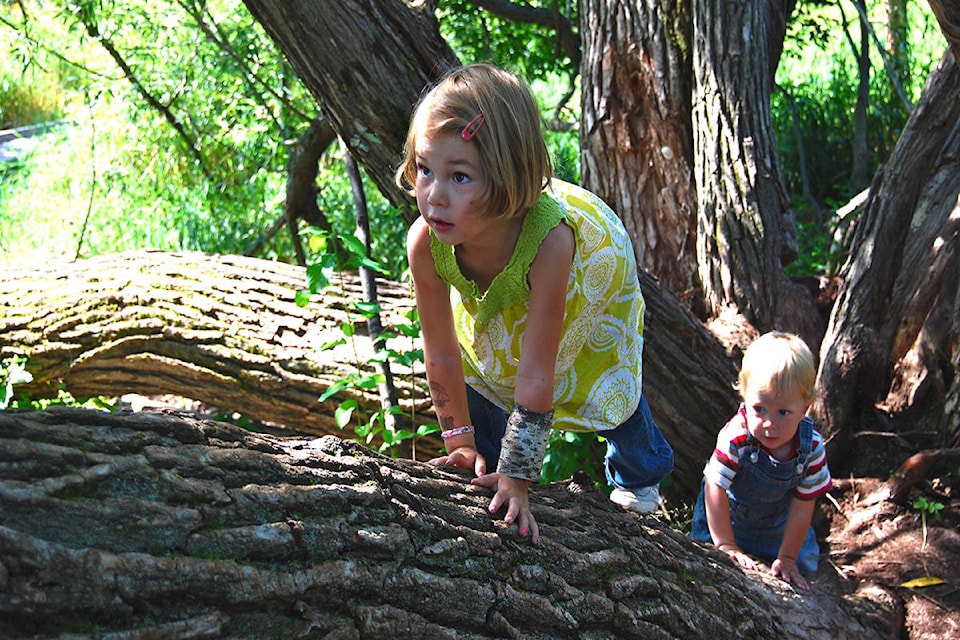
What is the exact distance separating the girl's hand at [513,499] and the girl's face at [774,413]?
105 centimetres

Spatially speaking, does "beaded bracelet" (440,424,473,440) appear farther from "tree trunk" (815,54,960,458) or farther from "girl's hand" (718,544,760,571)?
"tree trunk" (815,54,960,458)

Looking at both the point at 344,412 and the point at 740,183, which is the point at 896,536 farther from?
the point at 344,412

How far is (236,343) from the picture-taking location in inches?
155

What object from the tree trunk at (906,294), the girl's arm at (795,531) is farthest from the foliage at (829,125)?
the girl's arm at (795,531)

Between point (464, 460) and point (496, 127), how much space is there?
0.85m

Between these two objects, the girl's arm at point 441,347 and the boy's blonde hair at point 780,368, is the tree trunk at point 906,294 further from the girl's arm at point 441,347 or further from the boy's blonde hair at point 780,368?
the girl's arm at point 441,347

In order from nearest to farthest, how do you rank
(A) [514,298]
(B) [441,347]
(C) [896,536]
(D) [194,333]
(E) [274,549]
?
(E) [274,549] → (A) [514,298] → (B) [441,347] → (C) [896,536] → (D) [194,333]

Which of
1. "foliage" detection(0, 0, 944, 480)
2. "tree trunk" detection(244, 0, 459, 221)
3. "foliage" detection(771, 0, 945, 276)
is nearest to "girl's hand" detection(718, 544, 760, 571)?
"tree trunk" detection(244, 0, 459, 221)

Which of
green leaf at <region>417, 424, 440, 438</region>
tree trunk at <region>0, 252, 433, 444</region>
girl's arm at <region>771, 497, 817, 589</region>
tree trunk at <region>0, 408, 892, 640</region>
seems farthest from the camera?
tree trunk at <region>0, 252, 433, 444</region>

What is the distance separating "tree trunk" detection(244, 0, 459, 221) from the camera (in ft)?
9.72

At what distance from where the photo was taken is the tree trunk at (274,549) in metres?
1.35

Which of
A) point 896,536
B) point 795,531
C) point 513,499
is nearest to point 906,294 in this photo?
point 896,536

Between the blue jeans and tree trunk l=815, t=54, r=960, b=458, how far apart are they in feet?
3.28

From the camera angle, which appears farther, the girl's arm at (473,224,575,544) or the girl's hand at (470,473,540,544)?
the girl's arm at (473,224,575,544)
